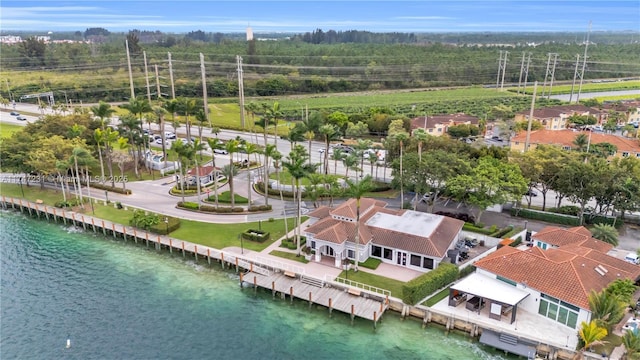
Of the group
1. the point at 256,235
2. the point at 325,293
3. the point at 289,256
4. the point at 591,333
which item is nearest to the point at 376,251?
the point at 325,293

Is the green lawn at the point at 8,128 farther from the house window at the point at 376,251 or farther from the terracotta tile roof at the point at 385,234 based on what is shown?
the house window at the point at 376,251

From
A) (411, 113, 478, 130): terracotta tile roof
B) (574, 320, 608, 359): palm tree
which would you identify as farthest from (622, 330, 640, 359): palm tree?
(411, 113, 478, 130): terracotta tile roof

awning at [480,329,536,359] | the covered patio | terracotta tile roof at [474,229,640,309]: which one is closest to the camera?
awning at [480,329,536,359]

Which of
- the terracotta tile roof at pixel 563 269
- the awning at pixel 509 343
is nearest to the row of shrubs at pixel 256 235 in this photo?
the terracotta tile roof at pixel 563 269

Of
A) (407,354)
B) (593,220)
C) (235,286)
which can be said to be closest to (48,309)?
(235,286)

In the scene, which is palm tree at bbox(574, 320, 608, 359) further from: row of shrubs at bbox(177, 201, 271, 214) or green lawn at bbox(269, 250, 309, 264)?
row of shrubs at bbox(177, 201, 271, 214)

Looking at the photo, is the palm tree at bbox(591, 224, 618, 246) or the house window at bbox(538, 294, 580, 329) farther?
the palm tree at bbox(591, 224, 618, 246)

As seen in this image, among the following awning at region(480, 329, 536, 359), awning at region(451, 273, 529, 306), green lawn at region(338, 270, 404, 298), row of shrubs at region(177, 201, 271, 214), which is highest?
awning at region(451, 273, 529, 306)
